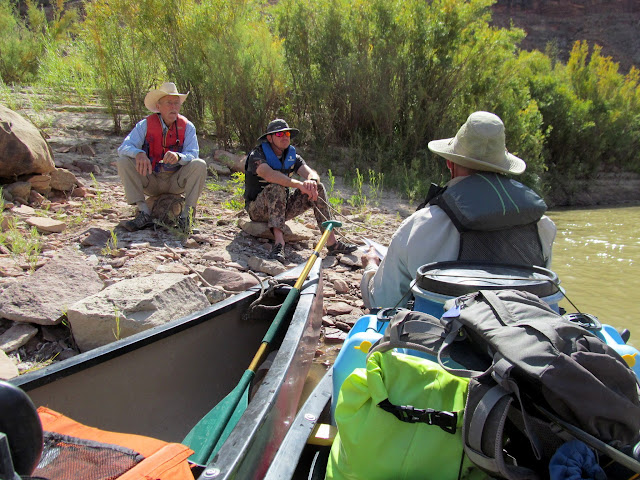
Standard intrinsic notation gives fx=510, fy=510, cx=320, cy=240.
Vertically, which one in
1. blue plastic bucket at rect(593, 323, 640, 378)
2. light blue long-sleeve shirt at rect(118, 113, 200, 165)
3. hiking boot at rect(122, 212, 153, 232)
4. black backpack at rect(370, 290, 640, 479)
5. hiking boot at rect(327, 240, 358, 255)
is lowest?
hiking boot at rect(327, 240, 358, 255)

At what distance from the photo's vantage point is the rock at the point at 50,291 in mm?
3234

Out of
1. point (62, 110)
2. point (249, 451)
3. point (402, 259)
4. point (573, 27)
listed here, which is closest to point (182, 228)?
point (402, 259)

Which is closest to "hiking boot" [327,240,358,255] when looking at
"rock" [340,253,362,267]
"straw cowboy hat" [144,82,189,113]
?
"rock" [340,253,362,267]

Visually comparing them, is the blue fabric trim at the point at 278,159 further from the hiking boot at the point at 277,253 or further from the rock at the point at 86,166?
the rock at the point at 86,166

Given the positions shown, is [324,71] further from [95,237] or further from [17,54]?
[17,54]

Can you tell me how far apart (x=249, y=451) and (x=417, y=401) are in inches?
30.2

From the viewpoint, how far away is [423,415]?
4.32ft

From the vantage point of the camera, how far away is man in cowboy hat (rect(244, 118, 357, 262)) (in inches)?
192

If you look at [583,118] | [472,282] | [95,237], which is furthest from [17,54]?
[583,118]

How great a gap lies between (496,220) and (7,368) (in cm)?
262

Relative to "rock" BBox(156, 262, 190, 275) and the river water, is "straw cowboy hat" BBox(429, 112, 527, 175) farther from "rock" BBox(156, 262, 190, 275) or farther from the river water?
the river water

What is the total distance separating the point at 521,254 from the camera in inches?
86.2

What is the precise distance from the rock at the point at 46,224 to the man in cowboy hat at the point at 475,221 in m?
3.70

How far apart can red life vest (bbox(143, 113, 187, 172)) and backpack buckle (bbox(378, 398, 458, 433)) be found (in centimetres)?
430
